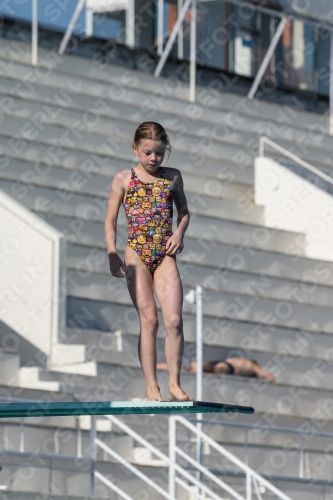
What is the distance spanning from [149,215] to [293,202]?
359 inches

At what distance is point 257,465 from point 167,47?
19.3 feet

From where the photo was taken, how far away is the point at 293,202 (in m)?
15.4

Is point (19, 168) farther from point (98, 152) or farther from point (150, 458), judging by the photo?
point (150, 458)

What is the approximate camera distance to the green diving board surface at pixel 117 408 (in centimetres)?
605

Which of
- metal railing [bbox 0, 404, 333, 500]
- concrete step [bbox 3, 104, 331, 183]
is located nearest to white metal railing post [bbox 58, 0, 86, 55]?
concrete step [bbox 3, 104, 331, 183]

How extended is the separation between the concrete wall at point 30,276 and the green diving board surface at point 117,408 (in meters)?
5.32

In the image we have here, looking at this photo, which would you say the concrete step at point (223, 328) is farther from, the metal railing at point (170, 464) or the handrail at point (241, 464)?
the handrail at point (241, 464)

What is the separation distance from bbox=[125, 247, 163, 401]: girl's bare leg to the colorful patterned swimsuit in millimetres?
47

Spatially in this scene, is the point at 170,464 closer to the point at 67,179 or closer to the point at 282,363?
the point at 282,363

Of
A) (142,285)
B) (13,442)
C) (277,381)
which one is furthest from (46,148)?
(142,285)

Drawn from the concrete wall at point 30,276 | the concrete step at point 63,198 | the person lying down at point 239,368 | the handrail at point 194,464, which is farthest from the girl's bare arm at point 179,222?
the concrete step at point 63,198

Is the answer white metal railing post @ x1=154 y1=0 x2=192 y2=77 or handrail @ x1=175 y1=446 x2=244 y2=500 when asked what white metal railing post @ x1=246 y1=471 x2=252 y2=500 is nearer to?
handrail @ x1=175 y1=446 x2=244 y2=500

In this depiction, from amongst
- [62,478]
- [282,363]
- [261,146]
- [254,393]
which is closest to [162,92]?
[261,146]

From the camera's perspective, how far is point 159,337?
1257 centimetres
